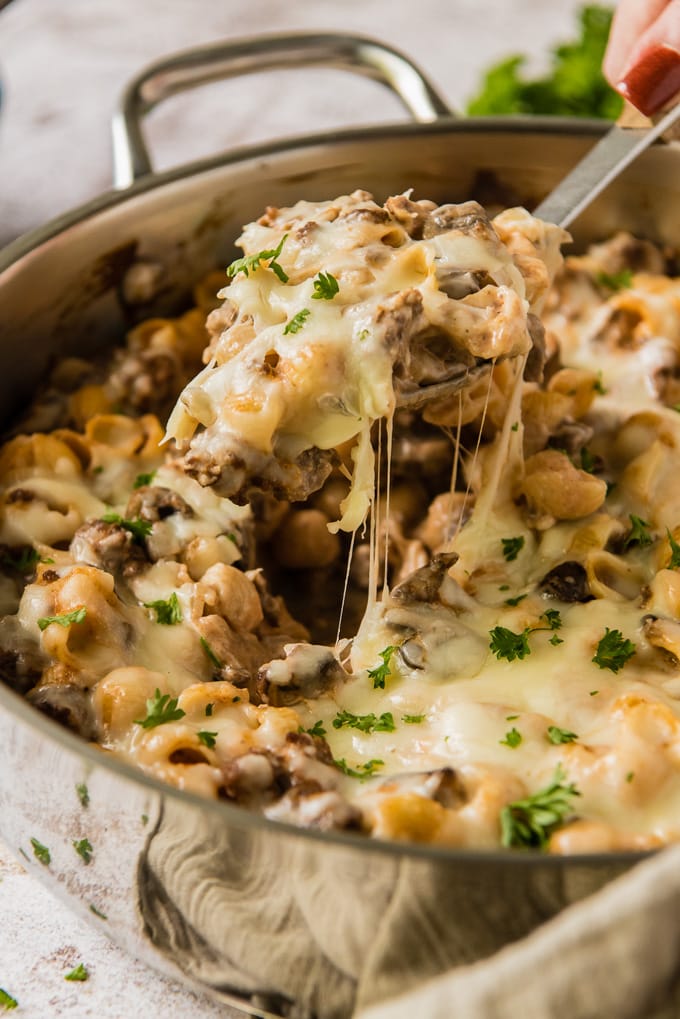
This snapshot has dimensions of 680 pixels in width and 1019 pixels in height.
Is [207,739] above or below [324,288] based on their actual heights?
below

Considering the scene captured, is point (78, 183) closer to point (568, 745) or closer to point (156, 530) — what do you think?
point (156, 530)

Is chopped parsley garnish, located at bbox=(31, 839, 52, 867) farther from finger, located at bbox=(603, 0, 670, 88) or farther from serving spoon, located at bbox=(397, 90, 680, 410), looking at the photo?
finger, located at bbox=(603, 0, 670, 88)

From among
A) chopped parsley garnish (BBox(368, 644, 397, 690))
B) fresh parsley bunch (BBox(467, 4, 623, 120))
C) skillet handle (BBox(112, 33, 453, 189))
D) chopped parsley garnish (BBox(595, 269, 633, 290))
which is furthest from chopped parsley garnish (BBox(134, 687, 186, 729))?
fresh parsley bunch (BBox(467, 4, 623, 120))

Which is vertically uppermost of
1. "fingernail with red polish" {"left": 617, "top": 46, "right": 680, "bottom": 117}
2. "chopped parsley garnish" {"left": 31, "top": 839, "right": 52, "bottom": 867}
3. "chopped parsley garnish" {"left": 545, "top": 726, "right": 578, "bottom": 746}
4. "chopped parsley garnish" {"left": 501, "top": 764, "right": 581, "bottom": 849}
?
"fingernail with red polish" {"left": 617, "top": 46, "right": 680, "bottom": 117}

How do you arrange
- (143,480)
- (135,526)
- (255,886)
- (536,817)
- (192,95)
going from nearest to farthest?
(255,886) → (536,817) → (135,526) → (143,480) → (192,95)

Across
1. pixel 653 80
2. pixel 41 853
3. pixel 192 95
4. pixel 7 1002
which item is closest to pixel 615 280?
pixel 653 80

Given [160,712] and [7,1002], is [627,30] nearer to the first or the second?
[160,712]

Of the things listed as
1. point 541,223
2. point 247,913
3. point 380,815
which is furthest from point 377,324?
point 247,913
